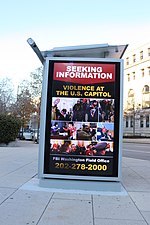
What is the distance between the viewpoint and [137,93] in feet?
249

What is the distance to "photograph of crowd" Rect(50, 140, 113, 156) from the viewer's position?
7586mm

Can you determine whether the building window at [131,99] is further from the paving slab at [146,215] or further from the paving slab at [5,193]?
the paving slab at [146,215]

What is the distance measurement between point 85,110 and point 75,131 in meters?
0.56

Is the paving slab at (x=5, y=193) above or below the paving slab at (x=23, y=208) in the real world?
above

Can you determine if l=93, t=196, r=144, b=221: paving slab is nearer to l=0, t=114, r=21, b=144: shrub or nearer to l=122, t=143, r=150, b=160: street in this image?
l=122, t=143, r=150, b=160: street

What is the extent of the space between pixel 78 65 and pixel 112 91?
1057 millimetres

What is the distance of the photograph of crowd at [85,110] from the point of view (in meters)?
7.68

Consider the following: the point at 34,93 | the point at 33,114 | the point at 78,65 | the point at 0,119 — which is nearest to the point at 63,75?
the point at 78,65

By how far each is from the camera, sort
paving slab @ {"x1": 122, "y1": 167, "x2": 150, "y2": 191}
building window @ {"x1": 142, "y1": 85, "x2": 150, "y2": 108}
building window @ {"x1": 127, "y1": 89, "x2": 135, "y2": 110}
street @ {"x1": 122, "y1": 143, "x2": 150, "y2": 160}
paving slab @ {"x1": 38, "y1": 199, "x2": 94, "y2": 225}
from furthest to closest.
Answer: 1. building window @ {"x1": 127, "y1": 89, "x2": 135, "y2": 110}
2. building window @ {"x1": 142, "y1": 85, "x2": 150, "y2": 108}
3. street @ {"x1": 122, "y1": 143, "x2": 150, "y2": 160}
4. paving slab @ {"x1": 122, "y1": 167, "x2": 150, "y2": 191}
5. paving slab @ {"x1": 38, "y1": 199, "x2": 94, "y2": 225}

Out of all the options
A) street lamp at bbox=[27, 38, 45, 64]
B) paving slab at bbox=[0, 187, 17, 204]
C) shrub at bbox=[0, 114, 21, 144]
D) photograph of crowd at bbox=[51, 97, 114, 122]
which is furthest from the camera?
shrub at bbox=[0, 114, 21, 144]

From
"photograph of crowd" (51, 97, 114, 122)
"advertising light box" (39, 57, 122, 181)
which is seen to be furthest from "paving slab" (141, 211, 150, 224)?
"photograph of crowd" (51, 97, 114, 122)

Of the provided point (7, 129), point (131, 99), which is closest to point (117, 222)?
point (7, 129)

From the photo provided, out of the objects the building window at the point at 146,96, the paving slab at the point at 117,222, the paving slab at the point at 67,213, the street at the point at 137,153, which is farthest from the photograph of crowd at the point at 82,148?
the building window at the point at 146,96

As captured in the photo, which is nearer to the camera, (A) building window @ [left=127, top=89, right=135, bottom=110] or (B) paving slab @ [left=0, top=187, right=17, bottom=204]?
(B) paving slab @ [left=0, top=187, right=17, bottom=204]
